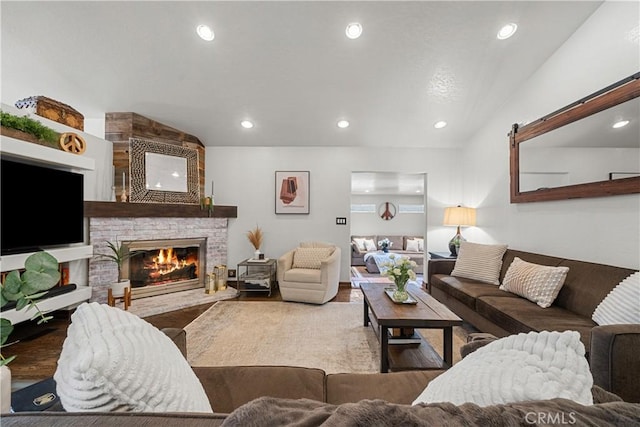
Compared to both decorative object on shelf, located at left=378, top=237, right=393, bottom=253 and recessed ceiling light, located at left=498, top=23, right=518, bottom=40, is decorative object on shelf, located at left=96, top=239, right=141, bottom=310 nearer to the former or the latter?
recessed ceiling light, located at left=498, top=23, right=518, bottom=40

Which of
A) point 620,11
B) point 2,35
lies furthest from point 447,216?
point 2,35

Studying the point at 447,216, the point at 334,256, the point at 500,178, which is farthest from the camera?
the point at 447,216

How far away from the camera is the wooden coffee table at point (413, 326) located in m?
1.84

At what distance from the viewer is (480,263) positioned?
305 centimetres

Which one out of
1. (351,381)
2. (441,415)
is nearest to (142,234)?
(351,381)

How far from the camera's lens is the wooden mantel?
3107mm

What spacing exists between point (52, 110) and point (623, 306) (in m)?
5.02

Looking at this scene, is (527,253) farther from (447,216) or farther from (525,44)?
(525,44)

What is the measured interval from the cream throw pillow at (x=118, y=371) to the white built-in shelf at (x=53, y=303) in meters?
2.29

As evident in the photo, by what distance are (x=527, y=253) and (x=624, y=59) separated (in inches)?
72.3

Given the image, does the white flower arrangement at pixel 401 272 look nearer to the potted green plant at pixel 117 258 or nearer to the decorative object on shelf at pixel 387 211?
the potted green plant at pixel 117 258

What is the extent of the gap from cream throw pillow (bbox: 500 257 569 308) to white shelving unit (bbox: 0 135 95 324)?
406 cm

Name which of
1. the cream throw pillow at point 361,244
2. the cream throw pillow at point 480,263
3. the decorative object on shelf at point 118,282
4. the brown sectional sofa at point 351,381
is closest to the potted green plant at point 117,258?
the decorative object on shelf at point 118,282

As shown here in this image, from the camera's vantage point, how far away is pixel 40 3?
2.27 metres
